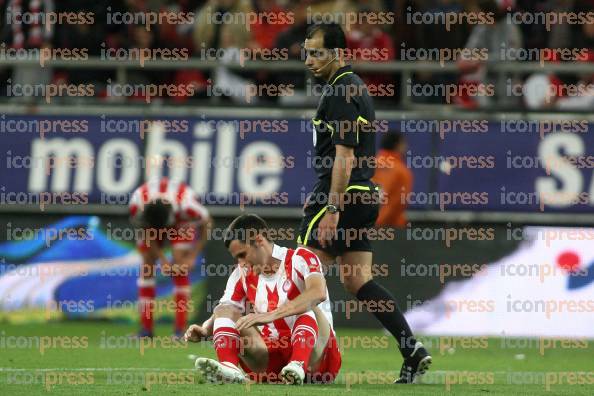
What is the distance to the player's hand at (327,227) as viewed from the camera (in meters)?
9.84

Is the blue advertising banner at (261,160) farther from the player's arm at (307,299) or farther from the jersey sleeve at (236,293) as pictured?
the player's arm at (307,299)

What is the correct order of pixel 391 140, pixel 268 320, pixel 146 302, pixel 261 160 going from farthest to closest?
pixel 261 160, pixel 391 140, pixel 146 302, pixel 268 320

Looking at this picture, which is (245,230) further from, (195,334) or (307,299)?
(195,334)

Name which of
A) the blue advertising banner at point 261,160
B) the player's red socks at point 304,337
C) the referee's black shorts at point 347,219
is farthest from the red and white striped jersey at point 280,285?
the blue advertising banner at point 261,160

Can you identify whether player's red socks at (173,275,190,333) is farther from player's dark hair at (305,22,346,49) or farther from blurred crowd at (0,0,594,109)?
player's dark hair at (305,22,346,49)

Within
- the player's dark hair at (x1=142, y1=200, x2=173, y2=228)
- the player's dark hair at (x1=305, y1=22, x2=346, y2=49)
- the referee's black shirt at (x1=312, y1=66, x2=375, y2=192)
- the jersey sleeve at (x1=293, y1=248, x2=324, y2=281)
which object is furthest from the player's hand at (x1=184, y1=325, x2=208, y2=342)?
the player's dark hair at (x1=142, y1=200, x2=173, y2=228)

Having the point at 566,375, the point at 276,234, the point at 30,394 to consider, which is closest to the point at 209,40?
the point at 276,234

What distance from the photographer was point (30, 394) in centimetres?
863

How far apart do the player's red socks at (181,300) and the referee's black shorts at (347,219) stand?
14.6ft

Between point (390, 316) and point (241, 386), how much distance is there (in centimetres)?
155

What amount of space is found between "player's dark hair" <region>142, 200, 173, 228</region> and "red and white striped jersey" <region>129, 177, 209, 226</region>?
161mm

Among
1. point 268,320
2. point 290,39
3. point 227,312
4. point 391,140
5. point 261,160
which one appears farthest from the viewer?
point 290,39

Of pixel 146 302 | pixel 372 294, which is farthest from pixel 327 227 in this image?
pixel 146 302

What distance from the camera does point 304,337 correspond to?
356 inches
